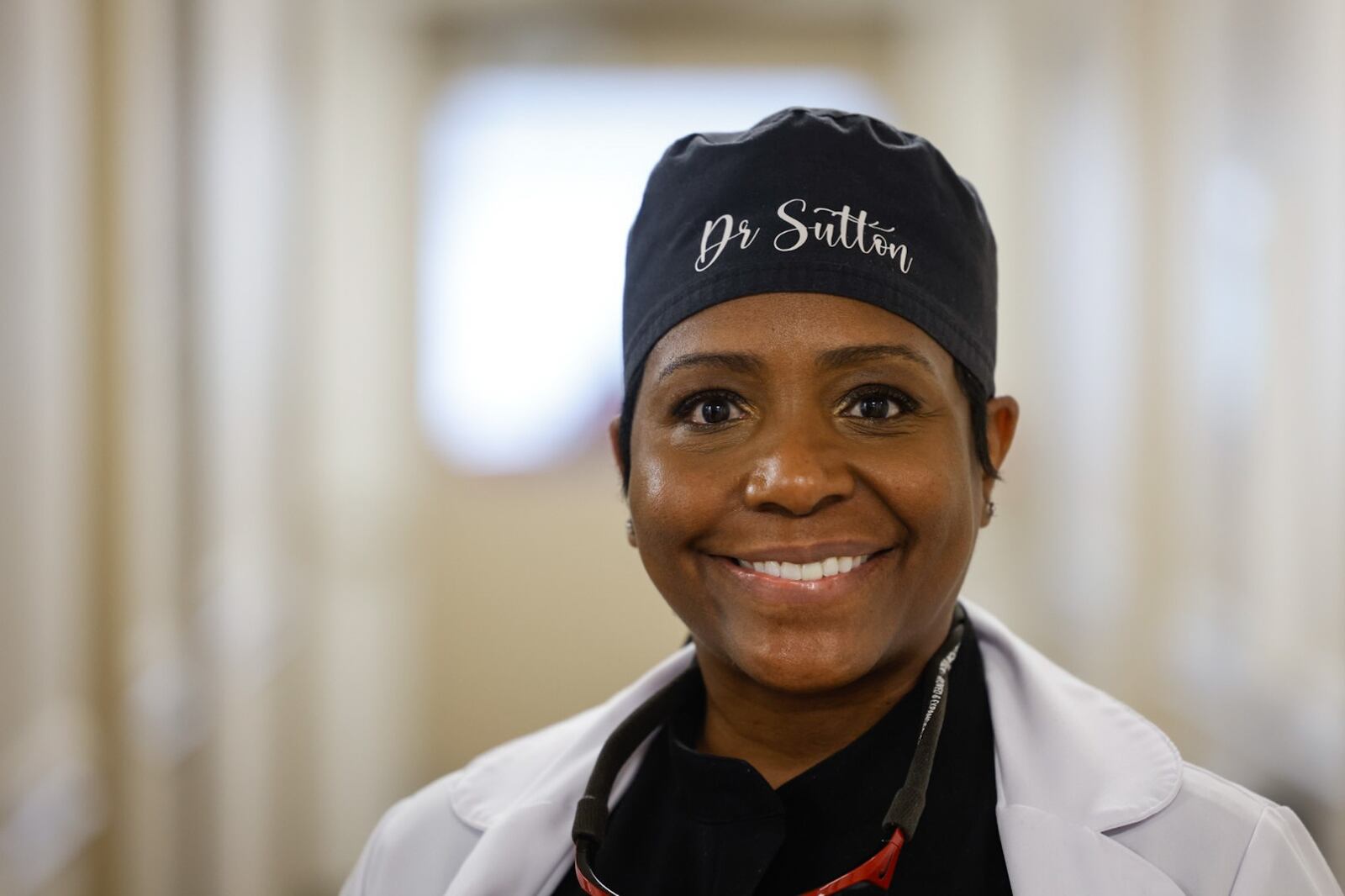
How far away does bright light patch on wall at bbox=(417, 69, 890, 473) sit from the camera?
4633mm

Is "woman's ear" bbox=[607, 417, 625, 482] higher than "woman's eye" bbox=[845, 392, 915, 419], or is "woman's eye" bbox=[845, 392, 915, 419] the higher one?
"woman's eye" bbox=[845, 392, 915, 419]

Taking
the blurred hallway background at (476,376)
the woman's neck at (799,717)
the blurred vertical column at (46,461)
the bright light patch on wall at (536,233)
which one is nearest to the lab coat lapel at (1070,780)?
the woman's neck at (799,717)

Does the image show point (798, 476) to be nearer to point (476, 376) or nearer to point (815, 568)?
point (815, 568)

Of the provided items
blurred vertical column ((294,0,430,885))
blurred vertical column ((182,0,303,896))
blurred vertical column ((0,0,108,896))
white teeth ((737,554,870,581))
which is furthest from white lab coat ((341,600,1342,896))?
blurred vertical column ((294,0,430,885))

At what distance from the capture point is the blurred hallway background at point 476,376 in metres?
2.27

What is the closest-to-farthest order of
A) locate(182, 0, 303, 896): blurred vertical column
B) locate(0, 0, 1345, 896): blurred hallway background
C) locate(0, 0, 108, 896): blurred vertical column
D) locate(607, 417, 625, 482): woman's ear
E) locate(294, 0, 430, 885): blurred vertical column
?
locate(607, 417, 625, 482): woman's ear < locate(0, 0, 108, 896): blurred vertical column < locate(0, 0, 1345, 896): blurred hallway background < locate(182, 0, 303, 896): blurred vertical column < locate(294, 0, 430, 885): blurred vertical column

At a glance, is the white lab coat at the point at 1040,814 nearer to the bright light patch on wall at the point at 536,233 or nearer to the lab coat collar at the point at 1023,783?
the lab coat collar at the point at 1023,783

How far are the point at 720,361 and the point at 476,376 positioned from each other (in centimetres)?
364

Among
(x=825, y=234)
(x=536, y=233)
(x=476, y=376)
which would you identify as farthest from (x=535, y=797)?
(x=536, y=233)

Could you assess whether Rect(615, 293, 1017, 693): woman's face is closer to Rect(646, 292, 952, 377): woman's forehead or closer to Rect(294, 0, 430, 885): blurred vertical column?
Rect(646, 292, 952, 377): woman's forehead

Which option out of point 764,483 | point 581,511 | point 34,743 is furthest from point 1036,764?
point 581,511

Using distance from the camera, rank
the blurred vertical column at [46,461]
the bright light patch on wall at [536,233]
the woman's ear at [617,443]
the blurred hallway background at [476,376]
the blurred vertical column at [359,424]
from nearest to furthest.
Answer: the woman's ear at [617,443]
the blurred vertical column at [46,461]
the blurred hallway background at [476,376]
the blurred vertical column at [359,424]
the bright light patch on wall at [536,233]

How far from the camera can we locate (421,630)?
15.1ft

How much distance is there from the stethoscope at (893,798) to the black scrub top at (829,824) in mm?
23
